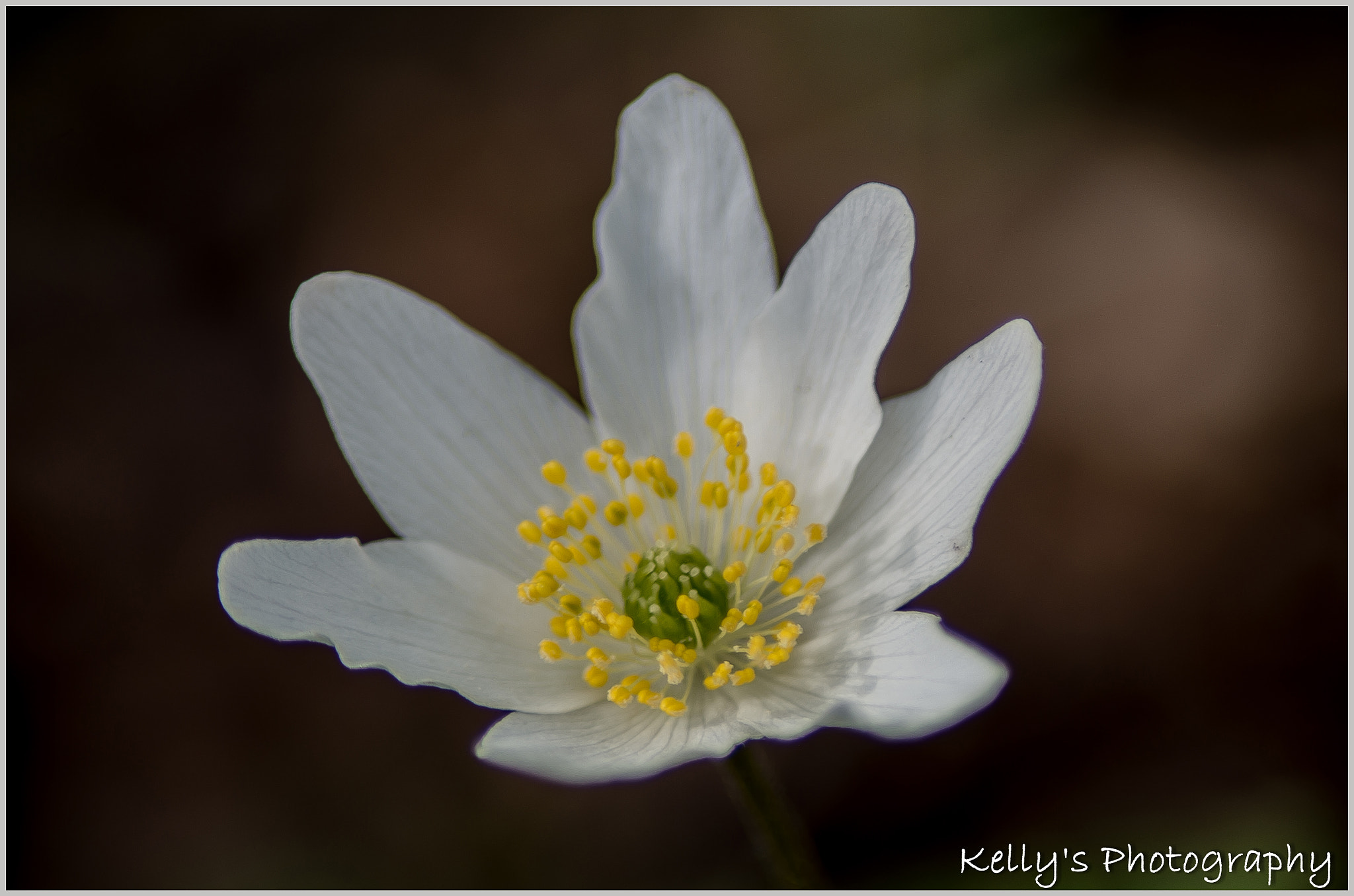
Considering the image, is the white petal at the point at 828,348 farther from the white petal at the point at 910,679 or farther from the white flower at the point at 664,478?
the white petal at the point at 910,679

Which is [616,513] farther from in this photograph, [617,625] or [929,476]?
[929,476]

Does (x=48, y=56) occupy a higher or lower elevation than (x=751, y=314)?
higher

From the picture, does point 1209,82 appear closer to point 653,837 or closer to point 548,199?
point 548,199

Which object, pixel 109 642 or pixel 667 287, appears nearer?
pixel 667 287

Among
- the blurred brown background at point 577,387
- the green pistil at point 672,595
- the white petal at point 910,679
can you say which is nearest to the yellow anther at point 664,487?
the green pistil at point 672,595

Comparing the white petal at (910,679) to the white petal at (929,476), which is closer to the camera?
the white petal at (910,679)

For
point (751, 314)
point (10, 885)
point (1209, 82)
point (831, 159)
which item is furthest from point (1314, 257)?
point (10, 885)
